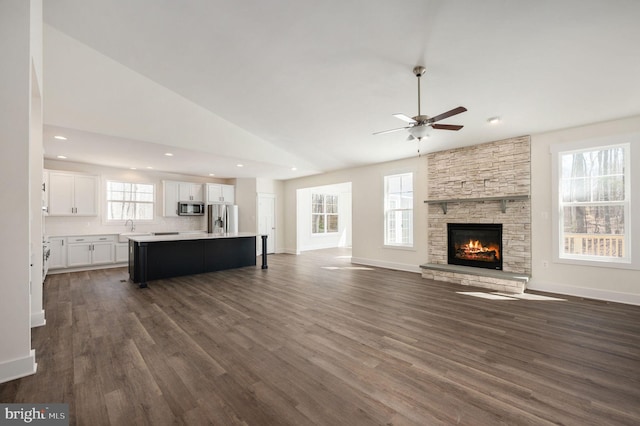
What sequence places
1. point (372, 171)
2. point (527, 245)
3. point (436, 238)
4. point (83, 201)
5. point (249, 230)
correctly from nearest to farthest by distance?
point (527, 245)
point (436, 238)
point (83, 201)
point (372, 171)
point (249, 230)

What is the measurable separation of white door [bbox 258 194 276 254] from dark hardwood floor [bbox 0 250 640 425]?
16.7 feet

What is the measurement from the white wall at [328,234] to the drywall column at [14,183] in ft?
23.9

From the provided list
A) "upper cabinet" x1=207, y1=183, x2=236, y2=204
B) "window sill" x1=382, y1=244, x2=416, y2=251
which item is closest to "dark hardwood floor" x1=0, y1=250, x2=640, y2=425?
"window sill" x1=382, y1=244, x2=416, y2=251

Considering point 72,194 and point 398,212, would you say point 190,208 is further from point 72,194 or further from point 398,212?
point 398,212

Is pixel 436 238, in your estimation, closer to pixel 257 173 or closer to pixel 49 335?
pixel 257 173

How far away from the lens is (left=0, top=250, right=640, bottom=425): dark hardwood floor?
5.76 feet

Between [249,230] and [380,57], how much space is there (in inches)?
280

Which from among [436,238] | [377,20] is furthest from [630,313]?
[377,20]

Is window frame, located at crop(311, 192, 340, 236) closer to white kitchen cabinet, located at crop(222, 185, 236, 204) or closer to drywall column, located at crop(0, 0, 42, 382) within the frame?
white kitchen cabinet, located at crop(222, 185, 236, 204)

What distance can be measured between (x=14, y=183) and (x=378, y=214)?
6.19 metres

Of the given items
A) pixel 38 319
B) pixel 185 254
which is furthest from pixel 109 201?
pixel 38 319

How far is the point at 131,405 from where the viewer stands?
180cm

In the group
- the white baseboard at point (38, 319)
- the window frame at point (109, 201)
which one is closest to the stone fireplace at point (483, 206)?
the white baseboard at point (38, 319)

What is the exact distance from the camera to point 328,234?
36.4ft
